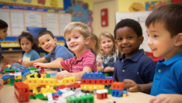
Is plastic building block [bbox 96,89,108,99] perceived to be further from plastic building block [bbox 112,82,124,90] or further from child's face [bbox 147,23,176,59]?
child's face [bbox 147,23,176,59]

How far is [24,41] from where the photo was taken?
240 cm

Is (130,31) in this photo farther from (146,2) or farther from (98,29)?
(98,29)

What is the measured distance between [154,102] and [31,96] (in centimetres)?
51

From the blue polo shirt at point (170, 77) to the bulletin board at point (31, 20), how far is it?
→ 4.01m

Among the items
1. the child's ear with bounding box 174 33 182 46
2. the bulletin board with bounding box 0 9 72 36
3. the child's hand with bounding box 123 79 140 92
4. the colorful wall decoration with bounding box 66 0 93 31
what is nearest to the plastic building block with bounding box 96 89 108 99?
the child's hand with bounding box 123 79 140 92

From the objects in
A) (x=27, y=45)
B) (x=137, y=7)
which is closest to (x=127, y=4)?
(x=137, y=7)

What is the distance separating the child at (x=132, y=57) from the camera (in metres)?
1.00

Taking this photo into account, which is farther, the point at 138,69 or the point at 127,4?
the point at 127,4

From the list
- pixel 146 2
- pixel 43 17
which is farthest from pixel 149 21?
pixel 43 17

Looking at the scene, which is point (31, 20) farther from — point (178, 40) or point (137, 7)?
point (178, 40)

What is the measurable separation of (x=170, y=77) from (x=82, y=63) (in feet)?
2.39

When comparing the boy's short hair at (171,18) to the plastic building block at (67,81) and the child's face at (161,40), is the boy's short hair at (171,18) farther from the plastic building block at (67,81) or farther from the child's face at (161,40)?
the plastic building block at (67,81)

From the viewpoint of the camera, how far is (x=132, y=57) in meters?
1.07

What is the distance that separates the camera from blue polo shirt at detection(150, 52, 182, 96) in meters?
0.61
